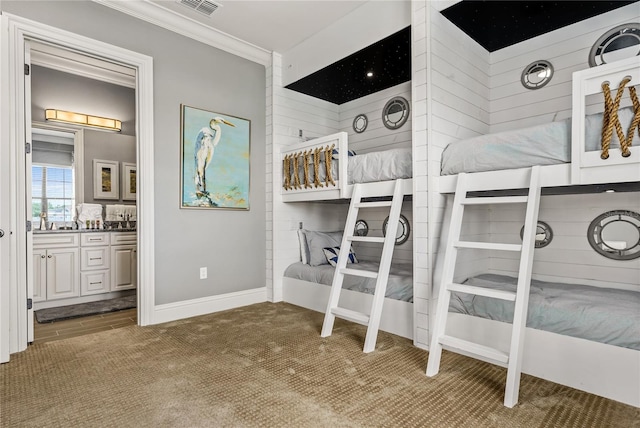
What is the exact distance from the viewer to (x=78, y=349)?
2.43 m

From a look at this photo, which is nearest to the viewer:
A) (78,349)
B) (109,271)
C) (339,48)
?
(78,349)

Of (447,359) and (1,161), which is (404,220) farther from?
(1,161)

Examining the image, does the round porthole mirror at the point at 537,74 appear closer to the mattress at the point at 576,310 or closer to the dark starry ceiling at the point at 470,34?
the dark starry ceiling at the point at 470,34

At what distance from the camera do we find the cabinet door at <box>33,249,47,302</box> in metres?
3.53

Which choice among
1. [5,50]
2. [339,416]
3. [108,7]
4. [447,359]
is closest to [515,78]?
[447,359]

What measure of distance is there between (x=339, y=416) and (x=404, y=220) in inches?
94.3

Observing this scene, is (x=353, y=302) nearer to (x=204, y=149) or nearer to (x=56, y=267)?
(x=204, y=149)

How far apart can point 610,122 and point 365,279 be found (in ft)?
6.17

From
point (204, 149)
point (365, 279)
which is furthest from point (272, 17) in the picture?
point (365, 279)

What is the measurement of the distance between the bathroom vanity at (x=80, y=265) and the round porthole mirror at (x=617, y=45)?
479 cm

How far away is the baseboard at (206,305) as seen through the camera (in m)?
3.05

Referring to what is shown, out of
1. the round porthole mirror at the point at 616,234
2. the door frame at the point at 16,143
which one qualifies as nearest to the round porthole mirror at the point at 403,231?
the round porthole mirror at the point at 616,234

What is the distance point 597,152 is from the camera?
1.77 meters

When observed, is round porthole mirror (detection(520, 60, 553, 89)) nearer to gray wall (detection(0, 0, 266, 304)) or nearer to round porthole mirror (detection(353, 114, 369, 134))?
round porthole mirror (detection(353, 114, 369, 134))
